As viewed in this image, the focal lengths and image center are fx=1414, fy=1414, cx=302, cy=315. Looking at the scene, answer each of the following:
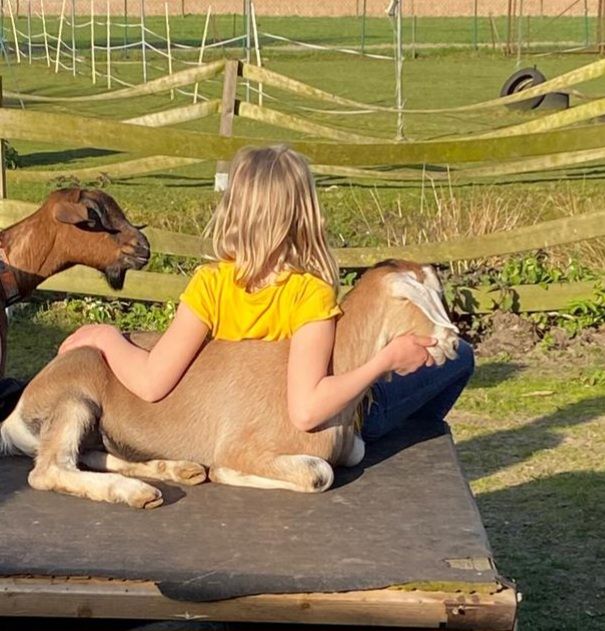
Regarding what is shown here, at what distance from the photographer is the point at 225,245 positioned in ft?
13.5

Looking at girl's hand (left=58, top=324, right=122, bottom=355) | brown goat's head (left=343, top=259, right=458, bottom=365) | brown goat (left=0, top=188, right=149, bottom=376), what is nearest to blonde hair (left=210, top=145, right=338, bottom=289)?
brown goat's head (left=343, top=259, right=458, bottom=365)

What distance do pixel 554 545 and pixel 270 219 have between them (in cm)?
227

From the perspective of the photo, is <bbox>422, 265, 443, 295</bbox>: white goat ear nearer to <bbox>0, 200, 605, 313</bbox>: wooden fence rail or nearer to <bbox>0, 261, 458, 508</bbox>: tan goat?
<bbox>0, 261, 458, 508</bbox>: tan goat

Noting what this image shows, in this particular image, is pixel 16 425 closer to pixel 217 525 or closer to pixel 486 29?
pixel 217 525

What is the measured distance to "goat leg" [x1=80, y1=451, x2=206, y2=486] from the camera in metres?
4.11

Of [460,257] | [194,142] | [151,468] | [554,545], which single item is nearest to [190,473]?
[151,468]

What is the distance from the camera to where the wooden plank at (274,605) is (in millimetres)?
3180

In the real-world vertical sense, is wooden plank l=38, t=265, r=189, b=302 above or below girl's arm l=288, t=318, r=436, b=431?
below

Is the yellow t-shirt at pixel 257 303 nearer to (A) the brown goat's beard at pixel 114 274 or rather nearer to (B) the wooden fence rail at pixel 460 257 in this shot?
(A) the brown goat's beard at pixel 114 274

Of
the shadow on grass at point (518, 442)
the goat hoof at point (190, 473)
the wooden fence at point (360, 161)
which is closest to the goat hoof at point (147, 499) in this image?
the goat hoof at point (190, 473)

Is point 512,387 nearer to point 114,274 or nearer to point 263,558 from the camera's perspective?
point 114,274

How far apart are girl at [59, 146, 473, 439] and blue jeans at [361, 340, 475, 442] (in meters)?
0.76

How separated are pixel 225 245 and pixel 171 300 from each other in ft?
17.0

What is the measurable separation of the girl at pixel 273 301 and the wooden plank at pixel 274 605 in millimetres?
810
